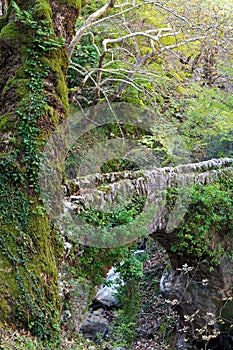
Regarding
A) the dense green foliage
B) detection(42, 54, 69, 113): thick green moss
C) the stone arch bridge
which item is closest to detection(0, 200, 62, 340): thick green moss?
the stone arch bridge

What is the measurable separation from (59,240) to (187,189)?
11.2 feet

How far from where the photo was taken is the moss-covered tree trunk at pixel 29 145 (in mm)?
3797

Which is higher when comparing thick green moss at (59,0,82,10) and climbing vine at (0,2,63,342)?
thick green moss at (59,0,82,10)

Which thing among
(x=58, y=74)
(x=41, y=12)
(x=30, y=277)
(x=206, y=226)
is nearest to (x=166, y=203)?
(x=206, y=226)

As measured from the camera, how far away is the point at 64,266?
4.71 metres

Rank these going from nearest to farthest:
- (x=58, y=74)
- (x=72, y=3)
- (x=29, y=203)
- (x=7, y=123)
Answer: (x=29, y=203) → (x=7, y=123) → (x=58, y=74) → (x=72, y=3)

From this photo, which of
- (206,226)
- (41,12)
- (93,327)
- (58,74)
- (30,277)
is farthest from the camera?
(93,327)

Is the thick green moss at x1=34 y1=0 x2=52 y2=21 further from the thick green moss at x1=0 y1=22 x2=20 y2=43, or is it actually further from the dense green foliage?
the dense green foliage

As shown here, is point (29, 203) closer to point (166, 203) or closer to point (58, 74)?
point (58, 74)

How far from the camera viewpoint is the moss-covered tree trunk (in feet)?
12.5

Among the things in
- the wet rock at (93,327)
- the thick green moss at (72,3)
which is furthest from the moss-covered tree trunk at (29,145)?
the wet rock at (93,327)

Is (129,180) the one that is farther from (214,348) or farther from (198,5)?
(214,348)

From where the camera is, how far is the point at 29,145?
4125 mm

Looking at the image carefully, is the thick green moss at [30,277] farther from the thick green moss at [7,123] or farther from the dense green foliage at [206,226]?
the dense green foliage at [206,226]
